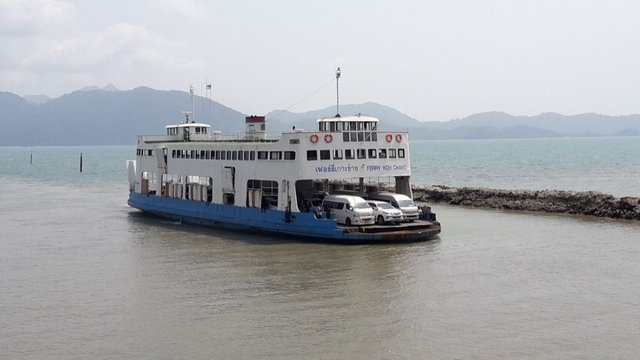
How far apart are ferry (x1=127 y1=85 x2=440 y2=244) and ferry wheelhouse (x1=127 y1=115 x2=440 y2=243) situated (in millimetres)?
49

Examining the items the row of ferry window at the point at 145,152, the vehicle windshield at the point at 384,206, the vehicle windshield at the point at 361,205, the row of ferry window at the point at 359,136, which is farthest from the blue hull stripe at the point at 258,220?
the row of ferry window at the point at 359,136

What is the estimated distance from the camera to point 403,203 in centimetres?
3644

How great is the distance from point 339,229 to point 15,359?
58.2ft

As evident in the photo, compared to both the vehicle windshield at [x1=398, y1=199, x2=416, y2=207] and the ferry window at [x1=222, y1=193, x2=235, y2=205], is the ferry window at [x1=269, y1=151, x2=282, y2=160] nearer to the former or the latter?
the ferry window at [x1=222, y1=193, x2=235, y2=205]

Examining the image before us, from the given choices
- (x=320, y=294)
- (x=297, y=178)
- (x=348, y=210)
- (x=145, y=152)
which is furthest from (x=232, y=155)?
(x=320, y=294)

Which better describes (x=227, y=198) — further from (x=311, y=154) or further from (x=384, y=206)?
(x=384, y=206)

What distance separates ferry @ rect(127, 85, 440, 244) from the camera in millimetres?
34562

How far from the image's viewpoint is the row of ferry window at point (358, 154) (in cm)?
3566

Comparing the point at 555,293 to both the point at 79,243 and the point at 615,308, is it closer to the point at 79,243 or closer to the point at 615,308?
the point at 615,308

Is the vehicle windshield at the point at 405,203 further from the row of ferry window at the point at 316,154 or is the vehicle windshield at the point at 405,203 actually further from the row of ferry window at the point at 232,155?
the row of ferry window at the point at 232,155

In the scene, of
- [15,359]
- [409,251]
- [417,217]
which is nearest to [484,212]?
[417,217]

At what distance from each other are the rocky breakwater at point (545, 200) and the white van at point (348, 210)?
18.1 meters

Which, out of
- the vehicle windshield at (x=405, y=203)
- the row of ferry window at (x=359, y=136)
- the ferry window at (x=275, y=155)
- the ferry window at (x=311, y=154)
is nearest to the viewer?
the ferry window at (x=311, y=154)

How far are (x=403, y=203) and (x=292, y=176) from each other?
19.3 ft
